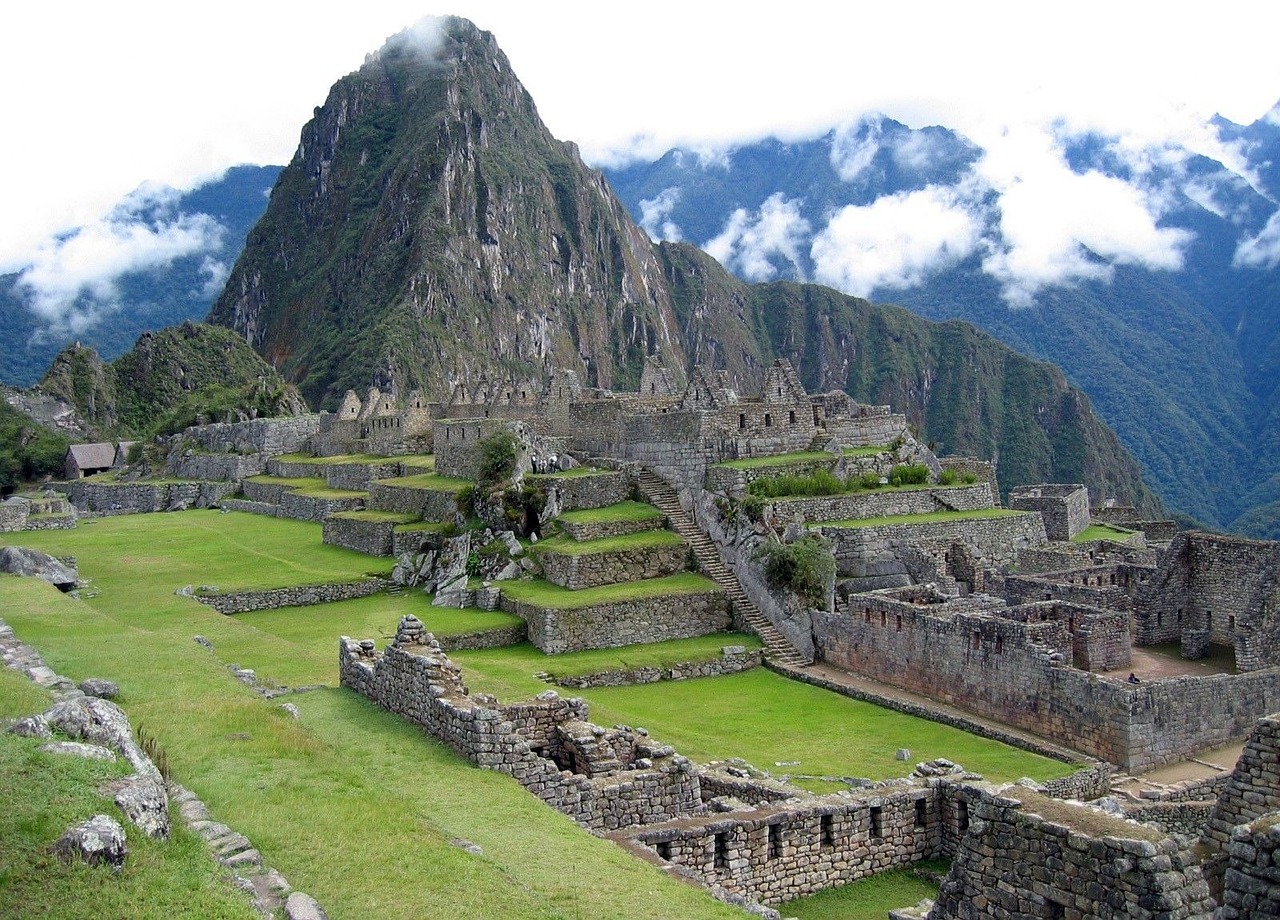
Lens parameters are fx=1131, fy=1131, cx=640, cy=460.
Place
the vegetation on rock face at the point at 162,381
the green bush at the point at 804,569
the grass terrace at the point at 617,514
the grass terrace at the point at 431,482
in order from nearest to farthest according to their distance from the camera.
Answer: the green bush at the point at 804,569 → the grass terrace at the point at 617,514 → the grass terrace at the point at 431,482 → the vegetation on rock face at the point at 162,381

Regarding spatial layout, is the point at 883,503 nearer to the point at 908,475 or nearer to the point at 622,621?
the point at 908,475

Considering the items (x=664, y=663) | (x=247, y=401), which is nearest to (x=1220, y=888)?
(x=664, y=663)

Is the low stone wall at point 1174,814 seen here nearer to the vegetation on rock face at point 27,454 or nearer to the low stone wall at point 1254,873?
the low stone wall at point 1254,873

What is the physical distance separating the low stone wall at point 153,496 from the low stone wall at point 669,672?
40.3m

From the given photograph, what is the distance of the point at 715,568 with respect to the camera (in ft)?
92.3

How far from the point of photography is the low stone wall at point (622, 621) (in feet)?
82.7

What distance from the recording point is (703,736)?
1802 cm

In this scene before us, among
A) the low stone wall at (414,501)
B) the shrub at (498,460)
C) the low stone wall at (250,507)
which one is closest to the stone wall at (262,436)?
the low stone wall at (250,507)

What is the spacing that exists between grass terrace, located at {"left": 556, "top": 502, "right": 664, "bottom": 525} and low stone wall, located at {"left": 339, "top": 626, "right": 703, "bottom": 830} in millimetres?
15931

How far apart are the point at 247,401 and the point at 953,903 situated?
8162 centimetres

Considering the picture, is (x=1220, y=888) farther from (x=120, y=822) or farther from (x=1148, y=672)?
(x=1148, y=672)

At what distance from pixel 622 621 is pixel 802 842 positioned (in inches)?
568

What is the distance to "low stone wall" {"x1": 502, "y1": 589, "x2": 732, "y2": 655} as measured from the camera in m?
25.2

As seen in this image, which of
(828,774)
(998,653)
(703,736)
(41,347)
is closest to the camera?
(828,774)
